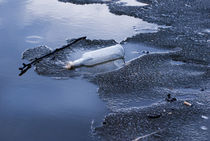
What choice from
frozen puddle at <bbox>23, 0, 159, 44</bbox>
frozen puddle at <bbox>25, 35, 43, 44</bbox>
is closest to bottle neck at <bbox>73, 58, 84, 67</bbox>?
frozen puddle at <bbox>23, 0, 159, 44</bbox>

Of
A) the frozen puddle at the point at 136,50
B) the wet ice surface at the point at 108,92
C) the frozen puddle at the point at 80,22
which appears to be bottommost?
the wet ice surface at the point at 108,92

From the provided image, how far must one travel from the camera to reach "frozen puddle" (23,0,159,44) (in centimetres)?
711

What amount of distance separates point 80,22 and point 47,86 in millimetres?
3611

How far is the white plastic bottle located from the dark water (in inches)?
18.0

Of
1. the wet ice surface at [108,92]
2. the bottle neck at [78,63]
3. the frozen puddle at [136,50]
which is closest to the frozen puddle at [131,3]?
the wet ice surface at [108,92]

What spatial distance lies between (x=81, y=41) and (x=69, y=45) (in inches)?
16.3

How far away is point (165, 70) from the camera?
546cm

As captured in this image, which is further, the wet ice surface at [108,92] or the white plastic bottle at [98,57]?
the white plastic bottle at [98,57]

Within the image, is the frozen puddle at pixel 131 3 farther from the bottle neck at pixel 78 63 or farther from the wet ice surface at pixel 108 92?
the bottle neck at pixel 78 63

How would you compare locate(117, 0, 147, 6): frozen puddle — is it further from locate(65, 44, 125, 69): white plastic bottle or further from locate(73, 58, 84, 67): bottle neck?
locate(73, 58, 84, 67): bottle neck

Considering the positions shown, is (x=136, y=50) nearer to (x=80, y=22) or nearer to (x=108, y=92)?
(x=108, y=92)

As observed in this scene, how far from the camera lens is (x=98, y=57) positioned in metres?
5.54

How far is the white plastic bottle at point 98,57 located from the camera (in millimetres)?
5395

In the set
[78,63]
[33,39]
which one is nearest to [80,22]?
[33,39]
